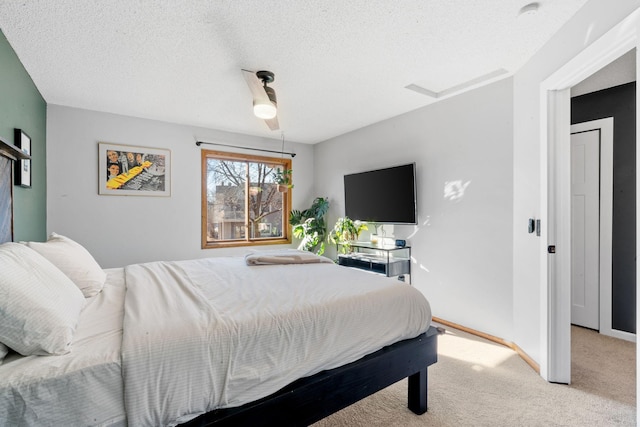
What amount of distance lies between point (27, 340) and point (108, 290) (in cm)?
87

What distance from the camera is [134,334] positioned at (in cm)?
112

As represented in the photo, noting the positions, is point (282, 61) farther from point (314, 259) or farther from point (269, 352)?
point (269, 352)

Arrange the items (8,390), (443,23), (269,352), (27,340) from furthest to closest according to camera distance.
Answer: (443,23) < (269,352) < (27,340) < (8,390)

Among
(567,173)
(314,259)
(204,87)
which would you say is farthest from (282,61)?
(567,173)

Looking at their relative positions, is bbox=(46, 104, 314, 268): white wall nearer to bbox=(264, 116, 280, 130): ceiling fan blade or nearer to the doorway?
bbox=(264, 116, 280, 130): ceiling fan blade

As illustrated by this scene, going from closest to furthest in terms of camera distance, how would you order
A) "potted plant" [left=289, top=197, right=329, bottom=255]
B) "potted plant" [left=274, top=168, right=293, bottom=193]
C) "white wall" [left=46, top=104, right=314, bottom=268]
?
"white wall" [left=46, top=104, right=314, bottom=268] → "potted plant" [left=274, top=168, right=293, bottom=193] → "potted plant" [left=289, top=197, right=329, bottom=255]

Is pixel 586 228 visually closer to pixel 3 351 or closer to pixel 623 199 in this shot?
pixel 623 199

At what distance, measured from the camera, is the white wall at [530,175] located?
1.95 meters

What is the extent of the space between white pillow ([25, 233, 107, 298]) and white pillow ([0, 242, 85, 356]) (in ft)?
1.45

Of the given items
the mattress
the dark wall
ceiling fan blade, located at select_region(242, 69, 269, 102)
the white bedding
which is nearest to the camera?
the mattress

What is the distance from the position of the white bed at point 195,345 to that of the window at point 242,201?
7.90ft

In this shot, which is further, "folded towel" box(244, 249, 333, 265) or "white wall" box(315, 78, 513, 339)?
"white wall" box(315, 78, 513, 339)

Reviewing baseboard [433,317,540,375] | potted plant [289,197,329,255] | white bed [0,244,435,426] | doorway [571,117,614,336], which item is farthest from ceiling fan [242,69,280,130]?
doorway [571,117,614,336]

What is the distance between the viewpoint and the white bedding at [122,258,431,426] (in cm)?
107
